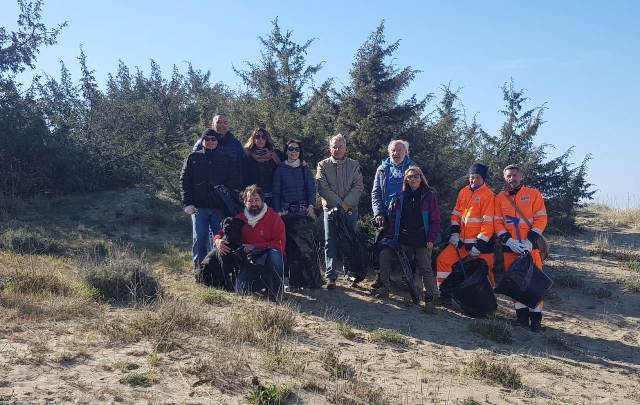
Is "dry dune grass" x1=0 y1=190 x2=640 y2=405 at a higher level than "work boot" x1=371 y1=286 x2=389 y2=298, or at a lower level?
lower

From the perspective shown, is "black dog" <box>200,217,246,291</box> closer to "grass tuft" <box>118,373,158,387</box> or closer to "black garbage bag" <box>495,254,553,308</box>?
"grass tuft" <box>118,373,158,387</box>

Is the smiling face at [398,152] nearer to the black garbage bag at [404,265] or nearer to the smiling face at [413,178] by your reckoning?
the smiling face at [413,178]

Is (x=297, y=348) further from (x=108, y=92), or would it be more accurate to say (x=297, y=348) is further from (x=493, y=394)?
(x=108, y=92)

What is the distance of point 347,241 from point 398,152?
1408mm

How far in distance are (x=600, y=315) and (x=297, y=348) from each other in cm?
500

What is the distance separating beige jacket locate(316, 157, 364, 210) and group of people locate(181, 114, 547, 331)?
0.05ft

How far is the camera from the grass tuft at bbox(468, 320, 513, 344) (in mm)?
6113

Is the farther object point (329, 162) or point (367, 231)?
point (367, 231)

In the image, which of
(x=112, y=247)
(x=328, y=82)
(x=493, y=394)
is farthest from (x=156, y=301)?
(x=328, y=82)

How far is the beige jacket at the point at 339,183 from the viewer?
295 inches

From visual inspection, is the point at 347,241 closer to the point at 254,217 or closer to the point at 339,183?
Result: the point at 339,183

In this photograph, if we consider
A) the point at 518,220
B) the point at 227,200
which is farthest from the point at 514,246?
the point at 227,200

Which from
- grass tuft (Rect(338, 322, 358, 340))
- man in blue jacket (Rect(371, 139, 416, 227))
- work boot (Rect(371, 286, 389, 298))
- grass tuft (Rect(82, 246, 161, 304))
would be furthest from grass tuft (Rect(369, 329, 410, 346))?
grass tuft (Rect(82, 246, 161, 304))

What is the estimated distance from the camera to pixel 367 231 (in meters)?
8.93
